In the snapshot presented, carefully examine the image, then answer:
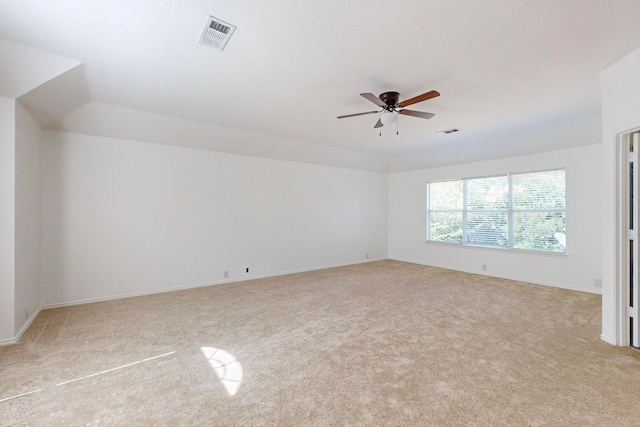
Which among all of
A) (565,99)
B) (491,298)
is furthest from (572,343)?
(565,99)

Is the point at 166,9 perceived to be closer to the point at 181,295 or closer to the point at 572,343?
the point at 181,295

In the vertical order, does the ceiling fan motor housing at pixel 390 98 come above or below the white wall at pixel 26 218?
above

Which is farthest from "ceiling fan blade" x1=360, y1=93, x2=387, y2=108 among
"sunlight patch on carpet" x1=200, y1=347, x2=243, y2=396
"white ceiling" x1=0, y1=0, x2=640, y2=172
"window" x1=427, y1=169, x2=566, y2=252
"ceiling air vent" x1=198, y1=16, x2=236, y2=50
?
"window" x1=427, y1=169, x2=566, y2=252

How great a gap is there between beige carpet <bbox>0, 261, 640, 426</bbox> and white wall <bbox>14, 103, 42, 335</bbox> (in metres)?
0.30

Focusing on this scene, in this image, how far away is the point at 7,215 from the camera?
2697 millimetres

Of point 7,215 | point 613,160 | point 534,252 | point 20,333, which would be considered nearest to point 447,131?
point 613,160

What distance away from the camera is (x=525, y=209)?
5227 mm

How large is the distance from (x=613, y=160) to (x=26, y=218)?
624 centimetres

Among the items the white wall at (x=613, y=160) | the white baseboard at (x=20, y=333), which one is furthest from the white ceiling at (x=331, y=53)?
the white baseboard at (x=20, y=333)

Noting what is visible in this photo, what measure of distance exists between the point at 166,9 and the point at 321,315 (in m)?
3.37

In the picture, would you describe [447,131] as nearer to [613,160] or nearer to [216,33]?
[613,160]

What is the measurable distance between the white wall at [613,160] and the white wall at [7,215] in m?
5.83

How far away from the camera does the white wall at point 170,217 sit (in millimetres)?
3875

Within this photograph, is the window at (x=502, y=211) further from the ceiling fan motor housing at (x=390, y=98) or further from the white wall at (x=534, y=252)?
the ceiling fan motor housing at (x=390, y=98)
